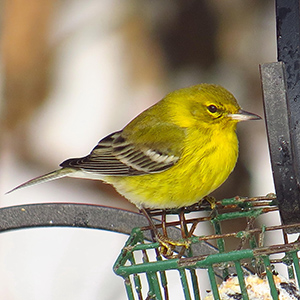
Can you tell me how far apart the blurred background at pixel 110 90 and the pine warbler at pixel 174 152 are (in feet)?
4.89

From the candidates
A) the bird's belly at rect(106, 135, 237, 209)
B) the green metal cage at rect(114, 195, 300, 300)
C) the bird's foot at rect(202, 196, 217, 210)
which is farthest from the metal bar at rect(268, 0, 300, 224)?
the bird's belly at rect(106, 135, 237, 209)

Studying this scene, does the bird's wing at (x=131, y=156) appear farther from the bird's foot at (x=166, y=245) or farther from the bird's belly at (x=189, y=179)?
the bird's foot at (x=166, y=245)

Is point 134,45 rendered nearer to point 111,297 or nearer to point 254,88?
point 254,88

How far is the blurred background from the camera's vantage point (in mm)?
5562

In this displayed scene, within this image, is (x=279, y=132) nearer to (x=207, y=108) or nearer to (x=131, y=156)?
(x=207, y=108)

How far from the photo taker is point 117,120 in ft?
19.7

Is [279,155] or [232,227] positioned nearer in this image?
[279,155]

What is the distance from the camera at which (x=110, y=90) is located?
6164mm

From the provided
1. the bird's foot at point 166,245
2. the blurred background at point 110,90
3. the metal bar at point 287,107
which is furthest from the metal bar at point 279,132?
the blurred background at point 110,90

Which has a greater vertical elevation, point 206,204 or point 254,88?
point 254,88

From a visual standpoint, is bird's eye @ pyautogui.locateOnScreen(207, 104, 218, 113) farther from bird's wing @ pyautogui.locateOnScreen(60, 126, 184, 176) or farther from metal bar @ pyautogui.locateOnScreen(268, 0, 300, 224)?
metal bar @ pyautogui.locateOnScreen(268, 0, 300, 224)

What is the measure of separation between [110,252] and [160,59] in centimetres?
177

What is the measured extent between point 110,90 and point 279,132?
12.3ft

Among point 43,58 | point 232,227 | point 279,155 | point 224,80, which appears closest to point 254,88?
point 224,80
